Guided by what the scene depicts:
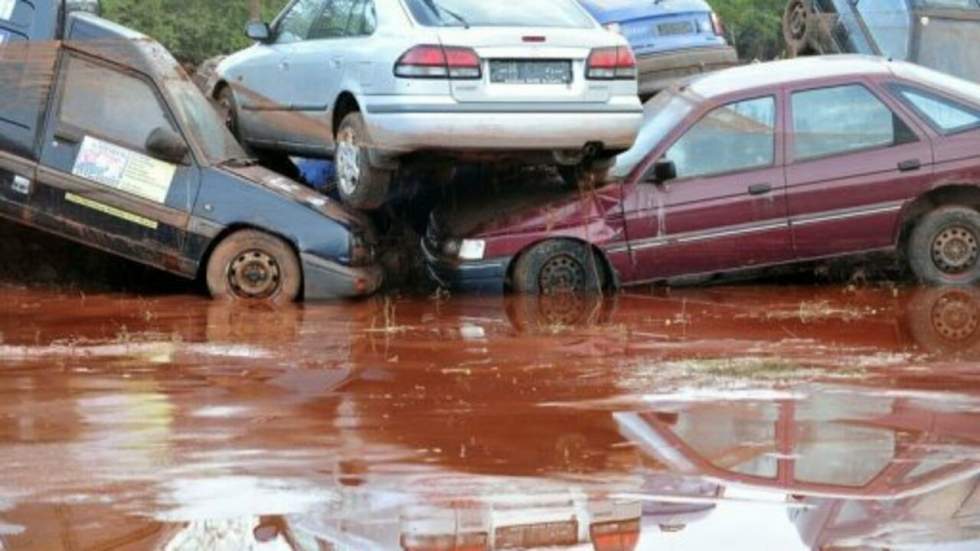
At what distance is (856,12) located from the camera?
17047 millimetres

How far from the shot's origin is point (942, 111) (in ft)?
40.6

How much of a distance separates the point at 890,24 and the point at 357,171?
7.39 m

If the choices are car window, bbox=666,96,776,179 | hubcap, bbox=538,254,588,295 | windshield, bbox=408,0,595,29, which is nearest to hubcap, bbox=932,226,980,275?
car window, bbox=666,96,776,179

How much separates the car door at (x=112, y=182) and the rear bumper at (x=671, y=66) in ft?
15.5

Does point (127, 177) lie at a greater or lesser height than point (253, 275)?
greater

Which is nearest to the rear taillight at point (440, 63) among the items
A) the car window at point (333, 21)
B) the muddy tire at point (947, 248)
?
the car window at point (333, 21)

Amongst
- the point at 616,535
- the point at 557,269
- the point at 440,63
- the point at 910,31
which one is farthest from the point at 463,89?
the point at 910,31

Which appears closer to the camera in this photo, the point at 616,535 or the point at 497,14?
the point at 616,535

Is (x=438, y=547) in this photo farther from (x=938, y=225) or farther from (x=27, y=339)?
(x=938, y=225)

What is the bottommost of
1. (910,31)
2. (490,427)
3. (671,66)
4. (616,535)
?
(616,535)

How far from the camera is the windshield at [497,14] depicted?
11.5 metres

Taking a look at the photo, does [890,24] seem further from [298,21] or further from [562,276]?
[298,21]

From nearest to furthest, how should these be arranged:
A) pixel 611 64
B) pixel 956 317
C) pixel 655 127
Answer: pixel 956 317 < pixel 611 64 < pixel 655 127

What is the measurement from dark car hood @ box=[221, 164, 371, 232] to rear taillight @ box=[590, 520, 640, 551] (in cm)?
649
